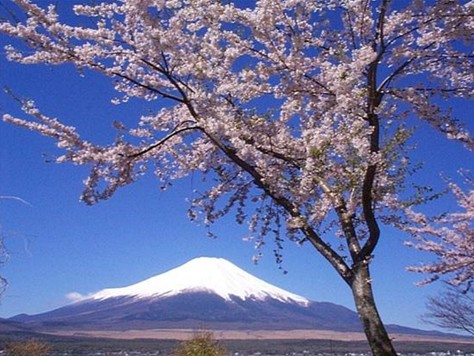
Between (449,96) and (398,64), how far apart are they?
70 centimetres

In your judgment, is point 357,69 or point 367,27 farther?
point 367,27

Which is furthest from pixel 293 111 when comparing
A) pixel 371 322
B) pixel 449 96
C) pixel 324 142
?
pixel 371 322

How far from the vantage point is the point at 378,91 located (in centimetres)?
591

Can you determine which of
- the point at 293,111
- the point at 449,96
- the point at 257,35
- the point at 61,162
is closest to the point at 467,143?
the point at 449,96

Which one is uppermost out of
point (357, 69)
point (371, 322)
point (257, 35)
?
point (257, 35)

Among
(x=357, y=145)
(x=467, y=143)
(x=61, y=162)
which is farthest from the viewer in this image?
(x=61, y=162)

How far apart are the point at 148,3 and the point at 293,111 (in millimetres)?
1871

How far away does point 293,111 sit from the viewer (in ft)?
21.1

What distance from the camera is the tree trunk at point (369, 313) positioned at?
5.39 m

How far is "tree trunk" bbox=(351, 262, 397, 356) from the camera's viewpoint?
5387 millimetres

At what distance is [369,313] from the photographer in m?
5.50

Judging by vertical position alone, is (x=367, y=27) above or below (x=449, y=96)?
above

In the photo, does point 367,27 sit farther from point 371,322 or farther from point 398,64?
point 371,322

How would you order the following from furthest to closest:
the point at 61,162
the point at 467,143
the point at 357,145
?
the point at 61,162 → the point at 467,143 → the point at 357,145
